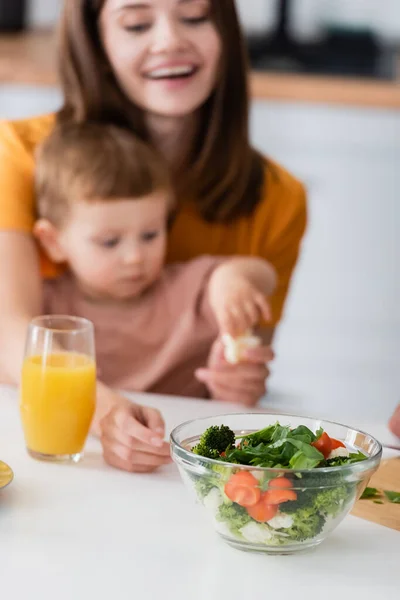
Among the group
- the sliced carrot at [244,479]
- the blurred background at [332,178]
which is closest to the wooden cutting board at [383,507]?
the sliced carrot at [244,479]

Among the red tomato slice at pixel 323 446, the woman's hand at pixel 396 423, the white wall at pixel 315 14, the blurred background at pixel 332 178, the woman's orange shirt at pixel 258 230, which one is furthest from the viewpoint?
the white wall at pixel 315 14

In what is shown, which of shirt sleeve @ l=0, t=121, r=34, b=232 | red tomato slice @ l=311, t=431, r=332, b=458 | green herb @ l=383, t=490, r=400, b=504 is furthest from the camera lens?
shirt sleeve @ l=0, t=121, r=34, b=232

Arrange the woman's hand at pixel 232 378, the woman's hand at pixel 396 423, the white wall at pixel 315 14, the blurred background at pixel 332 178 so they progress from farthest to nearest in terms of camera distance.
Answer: the white wall at pixel 315 14 → the blurred background at pixel 332 178 → the woman's hand at pixel 232 378 → the woman's hand at pixel 396 423

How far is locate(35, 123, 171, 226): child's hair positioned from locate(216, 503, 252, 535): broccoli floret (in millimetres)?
952

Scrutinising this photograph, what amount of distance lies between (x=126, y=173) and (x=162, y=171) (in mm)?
77

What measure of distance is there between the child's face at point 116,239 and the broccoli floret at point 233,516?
91cm

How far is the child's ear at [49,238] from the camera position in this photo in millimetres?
1781

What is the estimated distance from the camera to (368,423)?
1409mm

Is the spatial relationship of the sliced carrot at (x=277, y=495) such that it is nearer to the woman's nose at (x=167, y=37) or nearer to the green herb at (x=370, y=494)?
the green herb at (x=370, y=494)

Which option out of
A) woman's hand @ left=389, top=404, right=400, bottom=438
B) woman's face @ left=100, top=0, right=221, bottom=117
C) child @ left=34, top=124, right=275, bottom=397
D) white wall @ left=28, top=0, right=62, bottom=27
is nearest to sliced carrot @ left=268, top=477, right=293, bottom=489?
woman's hand @ left=389, top=404, right=400, bottom=438

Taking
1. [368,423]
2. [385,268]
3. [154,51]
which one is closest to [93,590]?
[368,423]

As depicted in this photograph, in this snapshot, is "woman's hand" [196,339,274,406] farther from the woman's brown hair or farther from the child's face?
the woman's brown hair

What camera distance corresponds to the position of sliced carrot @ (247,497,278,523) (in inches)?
34.5

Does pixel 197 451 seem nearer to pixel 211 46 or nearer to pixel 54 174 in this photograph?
pixel 54 174
